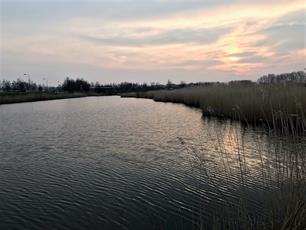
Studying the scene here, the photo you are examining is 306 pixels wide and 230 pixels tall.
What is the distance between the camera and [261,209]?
5.81m

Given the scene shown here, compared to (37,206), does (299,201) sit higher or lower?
higher

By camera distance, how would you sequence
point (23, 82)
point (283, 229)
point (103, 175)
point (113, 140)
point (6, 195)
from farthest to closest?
point (23, 82) → point (113, 140) → point (103, 175) → point (6, 195) → point (283, 229)

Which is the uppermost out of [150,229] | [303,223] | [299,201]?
[299,201]

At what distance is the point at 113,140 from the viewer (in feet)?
44.6

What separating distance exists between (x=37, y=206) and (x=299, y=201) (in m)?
4.75

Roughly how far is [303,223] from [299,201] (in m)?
0.27

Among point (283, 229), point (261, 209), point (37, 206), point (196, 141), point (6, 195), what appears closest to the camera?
point (283, 229)

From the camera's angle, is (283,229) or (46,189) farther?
(46,189)

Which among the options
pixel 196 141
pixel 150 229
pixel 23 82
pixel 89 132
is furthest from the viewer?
pixel 23 82

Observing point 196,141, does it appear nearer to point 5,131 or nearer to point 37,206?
point 37,206

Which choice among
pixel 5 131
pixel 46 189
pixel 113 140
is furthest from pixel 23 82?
pixel 46 189

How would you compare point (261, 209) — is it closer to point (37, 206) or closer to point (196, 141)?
point (37, 206)

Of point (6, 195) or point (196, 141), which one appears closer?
point (6, 195)

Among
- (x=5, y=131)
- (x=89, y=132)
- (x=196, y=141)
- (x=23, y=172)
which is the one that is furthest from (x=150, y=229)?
(x=5, y=131)
